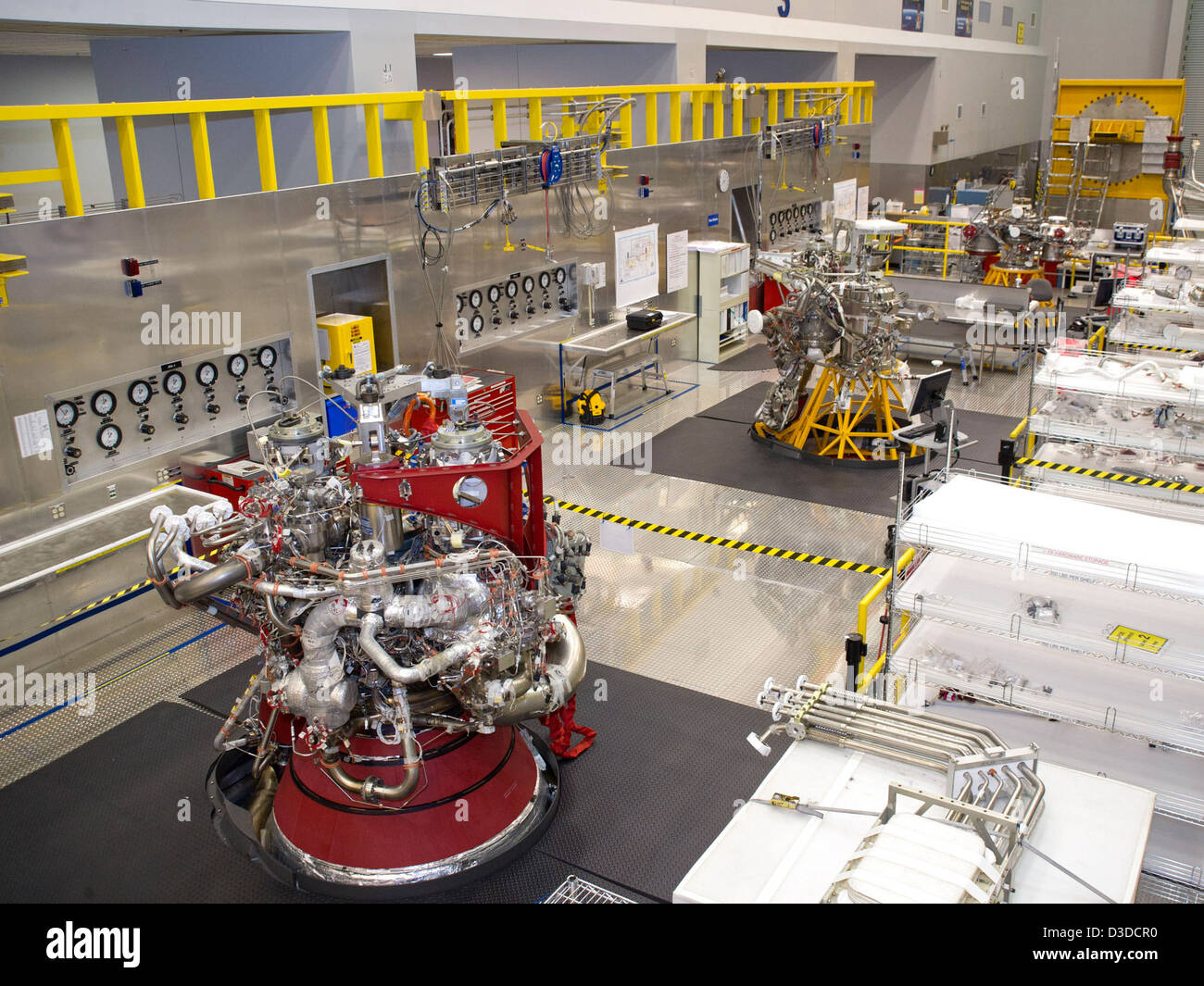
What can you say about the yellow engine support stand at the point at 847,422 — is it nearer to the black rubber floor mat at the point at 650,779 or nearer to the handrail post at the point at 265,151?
the black rubber floor mat at the point at 650,779

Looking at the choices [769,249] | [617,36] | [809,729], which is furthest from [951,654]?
[769,249]

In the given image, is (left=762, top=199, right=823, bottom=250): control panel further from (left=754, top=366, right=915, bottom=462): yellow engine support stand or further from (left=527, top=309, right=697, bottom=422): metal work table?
(left=754, top=366, right=915, bottom=462): yellow engine support stand

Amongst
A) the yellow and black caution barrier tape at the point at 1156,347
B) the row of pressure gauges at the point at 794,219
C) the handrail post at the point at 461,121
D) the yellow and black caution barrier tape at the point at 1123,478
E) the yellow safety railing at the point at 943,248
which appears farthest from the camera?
the yellow safety railing at the point at 943,248

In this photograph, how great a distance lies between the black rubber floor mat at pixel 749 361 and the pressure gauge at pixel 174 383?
774 centimetres

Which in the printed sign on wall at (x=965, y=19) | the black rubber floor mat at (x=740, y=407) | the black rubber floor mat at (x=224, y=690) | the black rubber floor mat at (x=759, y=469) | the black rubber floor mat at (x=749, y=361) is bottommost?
the black rubber floor mat at (x=224, y=690)

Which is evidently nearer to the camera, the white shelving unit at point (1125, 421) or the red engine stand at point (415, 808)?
the red engine stand at point (415, 808)

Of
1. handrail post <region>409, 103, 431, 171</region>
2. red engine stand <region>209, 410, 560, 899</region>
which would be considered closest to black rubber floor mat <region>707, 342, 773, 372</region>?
handrail post <region>409, 103, 431, 171</region>

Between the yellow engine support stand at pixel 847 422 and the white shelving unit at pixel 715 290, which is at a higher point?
the white shelving unit at pixel 715 290

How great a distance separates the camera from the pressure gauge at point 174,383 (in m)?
7.14

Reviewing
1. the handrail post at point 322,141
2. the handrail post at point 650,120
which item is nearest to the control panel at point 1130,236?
the handrail post at point 650,120

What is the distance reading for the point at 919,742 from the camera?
3.19m

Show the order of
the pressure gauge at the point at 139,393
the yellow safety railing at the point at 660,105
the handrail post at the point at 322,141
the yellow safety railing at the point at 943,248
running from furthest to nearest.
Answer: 1. the yellow safety railing at the point at 943,248
2. the yellow safety railing at the point at 660,105
3. the handrail post at the point at 322,141
4. the pressure gauge at the point at 139,393

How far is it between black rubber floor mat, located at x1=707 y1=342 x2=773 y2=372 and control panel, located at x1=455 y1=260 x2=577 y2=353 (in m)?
2.82

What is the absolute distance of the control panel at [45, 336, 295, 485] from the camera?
6621mm
